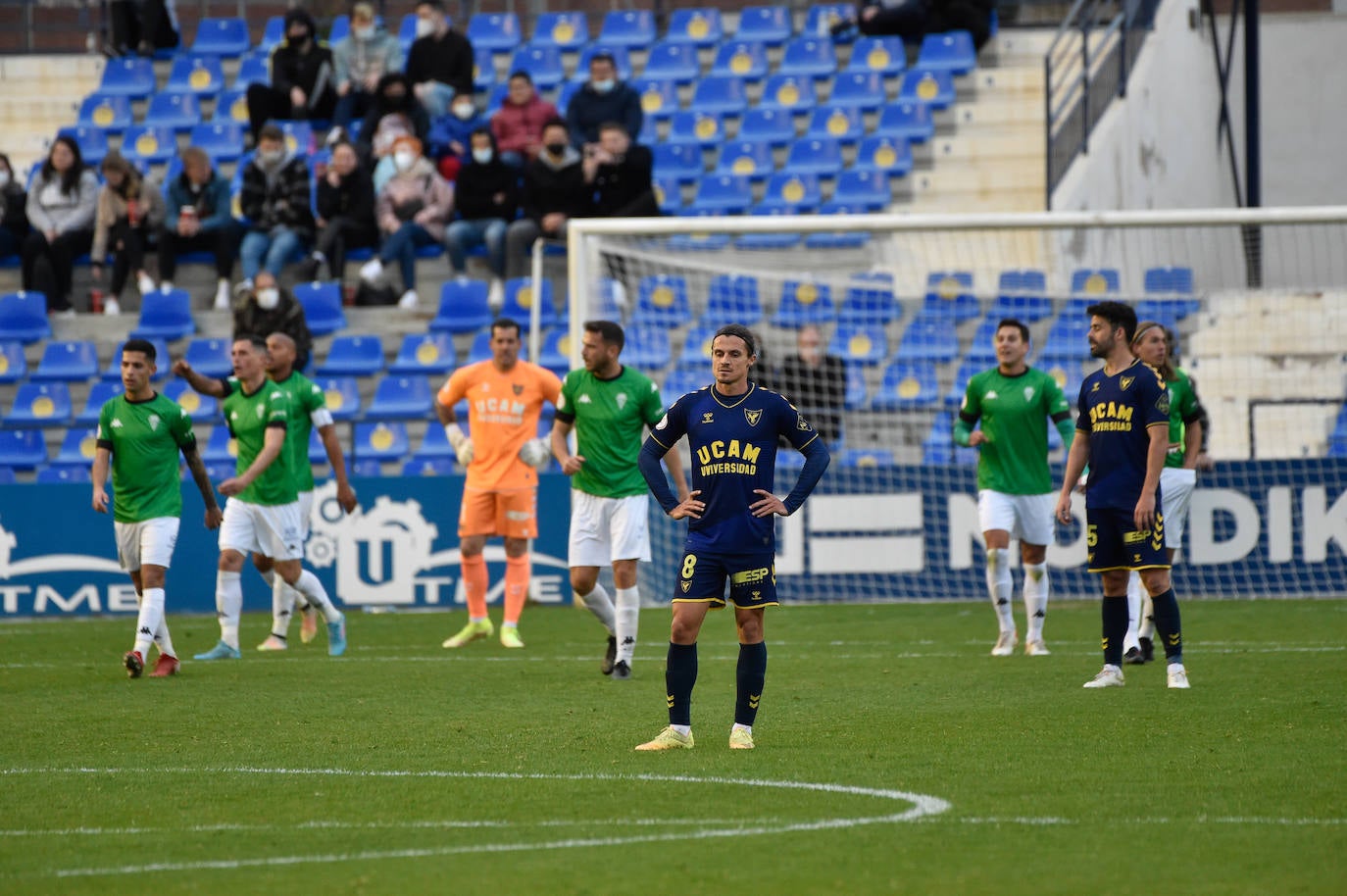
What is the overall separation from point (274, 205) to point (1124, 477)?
12.9m

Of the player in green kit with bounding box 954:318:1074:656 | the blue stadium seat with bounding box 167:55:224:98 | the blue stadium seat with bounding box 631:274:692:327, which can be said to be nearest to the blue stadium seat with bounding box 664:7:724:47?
the blue stadium seat with bounding box 167:55:224:98

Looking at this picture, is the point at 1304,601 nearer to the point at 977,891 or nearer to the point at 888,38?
the point at 888,38

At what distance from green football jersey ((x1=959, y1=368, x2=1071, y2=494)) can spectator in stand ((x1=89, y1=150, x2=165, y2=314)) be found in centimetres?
1154

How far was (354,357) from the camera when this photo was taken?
1995 cm

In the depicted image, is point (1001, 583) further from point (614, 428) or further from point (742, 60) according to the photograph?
point (742, 60)

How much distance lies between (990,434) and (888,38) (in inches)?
457

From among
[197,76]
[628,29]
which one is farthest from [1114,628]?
Answer: [197,76]

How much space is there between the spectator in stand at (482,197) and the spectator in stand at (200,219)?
256cm

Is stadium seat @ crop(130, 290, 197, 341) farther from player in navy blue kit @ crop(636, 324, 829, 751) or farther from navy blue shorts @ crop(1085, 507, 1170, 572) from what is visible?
player in navy blue kit @ crop(636, 324, 829, 751)

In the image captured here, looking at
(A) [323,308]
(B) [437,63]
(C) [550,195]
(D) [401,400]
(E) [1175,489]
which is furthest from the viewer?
(B) [437,63]

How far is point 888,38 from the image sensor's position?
912 inches

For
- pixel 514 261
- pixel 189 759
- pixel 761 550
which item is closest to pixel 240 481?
pixel 189 759

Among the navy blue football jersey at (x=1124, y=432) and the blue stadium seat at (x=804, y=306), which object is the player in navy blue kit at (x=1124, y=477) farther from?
the blue stadium seat at (x=804, y=306)

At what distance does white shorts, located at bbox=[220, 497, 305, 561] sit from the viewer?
43.0ft
